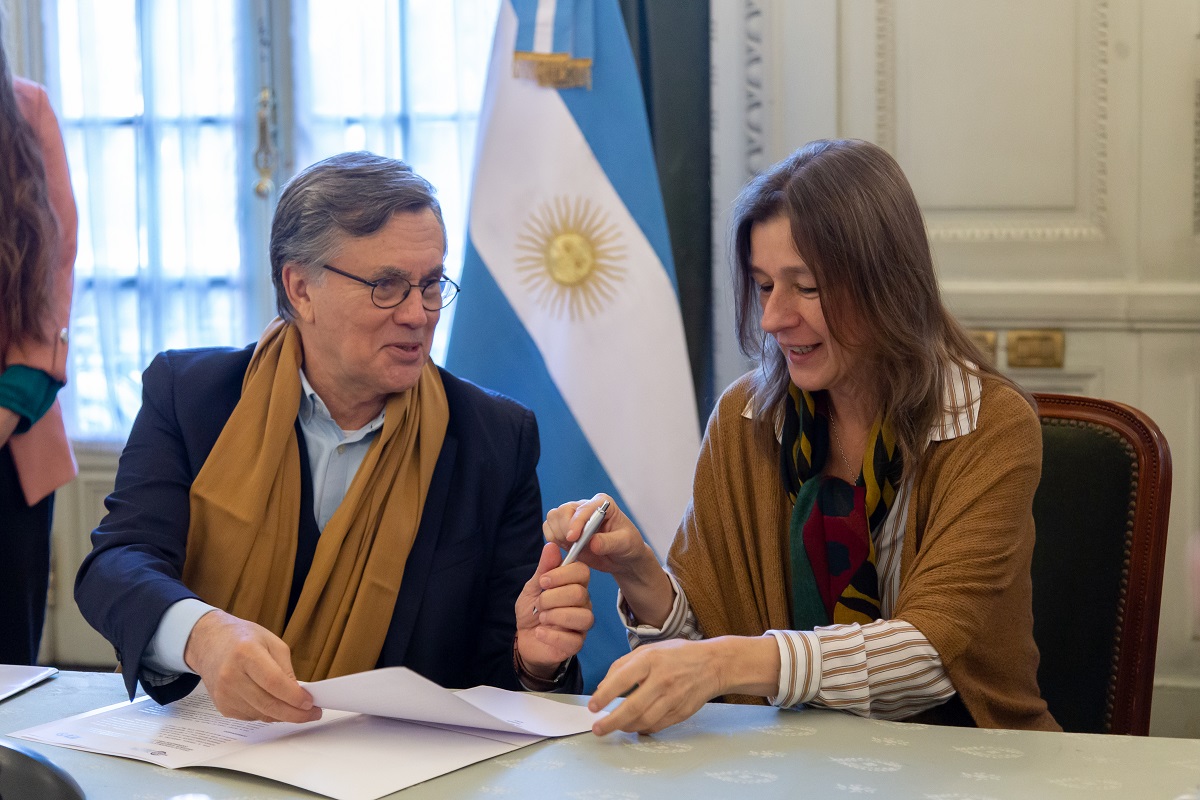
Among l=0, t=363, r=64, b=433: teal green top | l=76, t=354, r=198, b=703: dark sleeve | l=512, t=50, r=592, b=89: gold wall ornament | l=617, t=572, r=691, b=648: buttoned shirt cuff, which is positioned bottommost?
l=617, t=572, r=691, b=648: buttoned shirt cuff

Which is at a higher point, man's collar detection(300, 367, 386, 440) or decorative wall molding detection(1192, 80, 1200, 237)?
decorative wall molding detection(1192, 80, 1200, 237)

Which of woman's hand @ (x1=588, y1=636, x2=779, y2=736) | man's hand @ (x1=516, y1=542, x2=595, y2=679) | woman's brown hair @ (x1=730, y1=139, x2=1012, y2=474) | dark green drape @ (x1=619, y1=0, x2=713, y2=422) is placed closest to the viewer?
woman's hand @ (x1=588, y1=636, x2=779, y2=736)

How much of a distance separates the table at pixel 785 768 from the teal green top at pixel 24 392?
3.16 ft

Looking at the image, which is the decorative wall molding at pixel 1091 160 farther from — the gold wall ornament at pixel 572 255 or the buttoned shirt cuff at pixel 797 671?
the buttoned shirt cuff at pixel 797 671

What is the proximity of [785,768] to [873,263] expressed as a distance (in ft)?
2.44

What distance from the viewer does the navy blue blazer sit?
1.61m

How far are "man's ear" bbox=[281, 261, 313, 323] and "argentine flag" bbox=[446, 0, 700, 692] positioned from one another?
1016 millimetres

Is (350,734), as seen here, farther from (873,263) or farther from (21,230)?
(21,230)

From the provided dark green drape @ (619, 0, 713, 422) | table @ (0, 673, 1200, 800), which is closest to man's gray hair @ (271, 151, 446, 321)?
table @ (0, 673, 1200, 800)

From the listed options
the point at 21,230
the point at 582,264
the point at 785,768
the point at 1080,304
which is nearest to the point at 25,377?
the point at 21,230

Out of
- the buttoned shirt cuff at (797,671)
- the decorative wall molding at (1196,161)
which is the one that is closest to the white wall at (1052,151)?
the decorative wall molding at (1196,161)

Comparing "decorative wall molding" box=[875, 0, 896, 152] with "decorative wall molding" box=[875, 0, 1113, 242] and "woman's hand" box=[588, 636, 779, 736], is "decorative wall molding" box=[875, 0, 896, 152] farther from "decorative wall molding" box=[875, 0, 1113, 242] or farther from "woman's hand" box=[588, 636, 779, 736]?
"woman's hand" box=[588, 636, 779, 736]

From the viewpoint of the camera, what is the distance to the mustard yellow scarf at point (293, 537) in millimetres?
1608

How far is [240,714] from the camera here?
1242 mm
